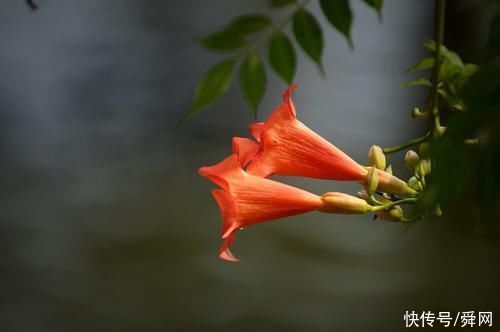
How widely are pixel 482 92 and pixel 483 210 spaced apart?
2.2 inches

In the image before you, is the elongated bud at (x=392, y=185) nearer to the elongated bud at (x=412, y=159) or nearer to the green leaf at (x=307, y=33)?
the elongated bud at (x=412, y=159)

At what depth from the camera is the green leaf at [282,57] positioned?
496 millimetres

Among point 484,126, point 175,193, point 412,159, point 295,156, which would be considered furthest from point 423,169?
point 175,193

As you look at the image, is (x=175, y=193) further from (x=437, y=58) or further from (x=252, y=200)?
(x=437, y=58)

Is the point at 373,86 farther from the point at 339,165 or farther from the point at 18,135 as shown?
the point at 339,165

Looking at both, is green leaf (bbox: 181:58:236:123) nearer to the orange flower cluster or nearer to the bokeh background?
the orange flower cluster

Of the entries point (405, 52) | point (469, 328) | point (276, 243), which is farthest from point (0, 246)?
point (469, 328)

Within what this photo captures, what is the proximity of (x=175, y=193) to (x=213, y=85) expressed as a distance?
7.51ft

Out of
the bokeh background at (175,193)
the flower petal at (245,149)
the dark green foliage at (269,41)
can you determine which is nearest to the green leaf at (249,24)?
the dark green foliage at (269,41)

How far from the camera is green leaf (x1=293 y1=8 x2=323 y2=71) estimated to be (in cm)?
47

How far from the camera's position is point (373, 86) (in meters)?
2.68

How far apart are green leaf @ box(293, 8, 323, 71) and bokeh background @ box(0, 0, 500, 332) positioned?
198 cm

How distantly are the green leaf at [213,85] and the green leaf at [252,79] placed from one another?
0.08ft

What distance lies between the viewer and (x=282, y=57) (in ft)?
1.63
